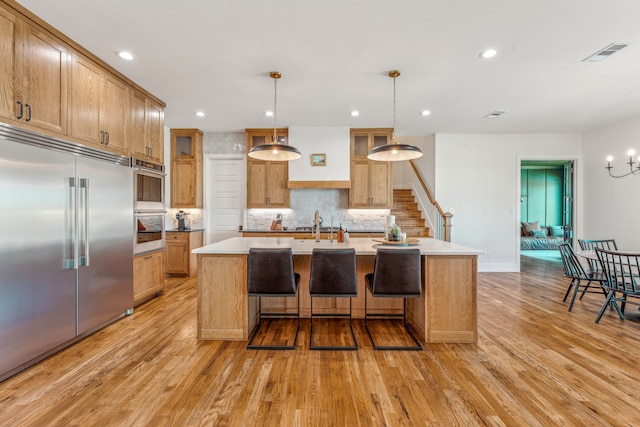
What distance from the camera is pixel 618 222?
17.7 feet

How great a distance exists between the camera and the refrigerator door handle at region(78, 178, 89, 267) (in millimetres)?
2734

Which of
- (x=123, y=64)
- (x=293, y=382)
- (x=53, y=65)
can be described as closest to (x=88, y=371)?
(x=293, y=382)

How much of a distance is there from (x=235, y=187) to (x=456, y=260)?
4.77 m

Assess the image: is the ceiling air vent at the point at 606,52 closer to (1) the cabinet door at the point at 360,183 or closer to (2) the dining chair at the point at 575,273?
(2) the dining chair at the point at 575,273

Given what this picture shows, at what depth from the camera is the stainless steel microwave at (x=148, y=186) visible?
12.0 feet

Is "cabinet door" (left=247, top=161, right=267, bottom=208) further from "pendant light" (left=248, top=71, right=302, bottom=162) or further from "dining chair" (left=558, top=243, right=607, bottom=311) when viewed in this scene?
"dining chair" (left=558, top=243, right=607, bottom=311)

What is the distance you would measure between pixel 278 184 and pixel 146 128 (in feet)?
8.16

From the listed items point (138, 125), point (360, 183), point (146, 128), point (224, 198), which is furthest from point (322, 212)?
point (138, 125)

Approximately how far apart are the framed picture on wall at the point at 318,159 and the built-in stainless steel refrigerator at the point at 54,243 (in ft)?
10.6

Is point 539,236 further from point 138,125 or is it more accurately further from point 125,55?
point 125,55

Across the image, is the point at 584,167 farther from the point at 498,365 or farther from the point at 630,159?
the point at 498,365

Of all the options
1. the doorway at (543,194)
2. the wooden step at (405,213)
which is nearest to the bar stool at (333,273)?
the wooden step at (405,213)

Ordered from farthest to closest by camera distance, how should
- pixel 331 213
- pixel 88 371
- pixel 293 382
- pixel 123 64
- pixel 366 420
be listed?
pixel 331 213
pixel 123 64
pixel 88 371
pixel 293 382
pixel 366 420

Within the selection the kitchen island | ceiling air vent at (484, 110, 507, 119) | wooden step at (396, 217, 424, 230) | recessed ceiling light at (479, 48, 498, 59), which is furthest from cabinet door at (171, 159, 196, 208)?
ceiling air vent at (484, 110, 507, 119)
